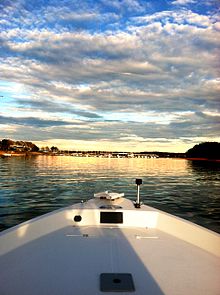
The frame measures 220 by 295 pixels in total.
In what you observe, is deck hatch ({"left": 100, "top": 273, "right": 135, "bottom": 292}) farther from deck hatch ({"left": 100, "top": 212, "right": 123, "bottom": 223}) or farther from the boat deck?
deck hatch ({"left": 100, "top": 212, "right": 123, "bottom": 223})

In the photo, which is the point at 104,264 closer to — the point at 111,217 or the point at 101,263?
the point at 101,263

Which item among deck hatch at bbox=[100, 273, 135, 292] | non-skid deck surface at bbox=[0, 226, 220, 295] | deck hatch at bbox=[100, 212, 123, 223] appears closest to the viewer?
deck hatch at bbox=[100, 273, 135, 292]

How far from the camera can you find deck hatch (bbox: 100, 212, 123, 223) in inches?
292

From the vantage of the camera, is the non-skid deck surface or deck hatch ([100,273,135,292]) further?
the non-skid deck surface

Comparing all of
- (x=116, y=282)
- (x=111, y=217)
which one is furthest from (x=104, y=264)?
(x=111, y=217)

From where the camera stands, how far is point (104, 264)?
4.88 meters

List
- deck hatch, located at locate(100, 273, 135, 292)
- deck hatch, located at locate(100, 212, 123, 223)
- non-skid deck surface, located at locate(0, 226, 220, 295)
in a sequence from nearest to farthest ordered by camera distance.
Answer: deck hatch, located at locate(100, 273, 135, 292) → non-skid deck surface, located at locate(0, 226, 220, 295) → deck hatch, located at locate(100, 212, 123, 223)

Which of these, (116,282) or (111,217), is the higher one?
(111,217)

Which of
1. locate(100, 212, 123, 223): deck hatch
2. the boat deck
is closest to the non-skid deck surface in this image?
the boat deck

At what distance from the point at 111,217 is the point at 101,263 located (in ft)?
8.44

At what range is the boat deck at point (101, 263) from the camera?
4.10 meters

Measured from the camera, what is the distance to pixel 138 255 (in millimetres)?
5363

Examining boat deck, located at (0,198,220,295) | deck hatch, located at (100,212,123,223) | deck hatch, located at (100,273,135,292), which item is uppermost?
deck hatch, located at (100,212,123,223)

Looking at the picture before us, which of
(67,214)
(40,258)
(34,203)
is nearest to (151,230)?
(67,214)
